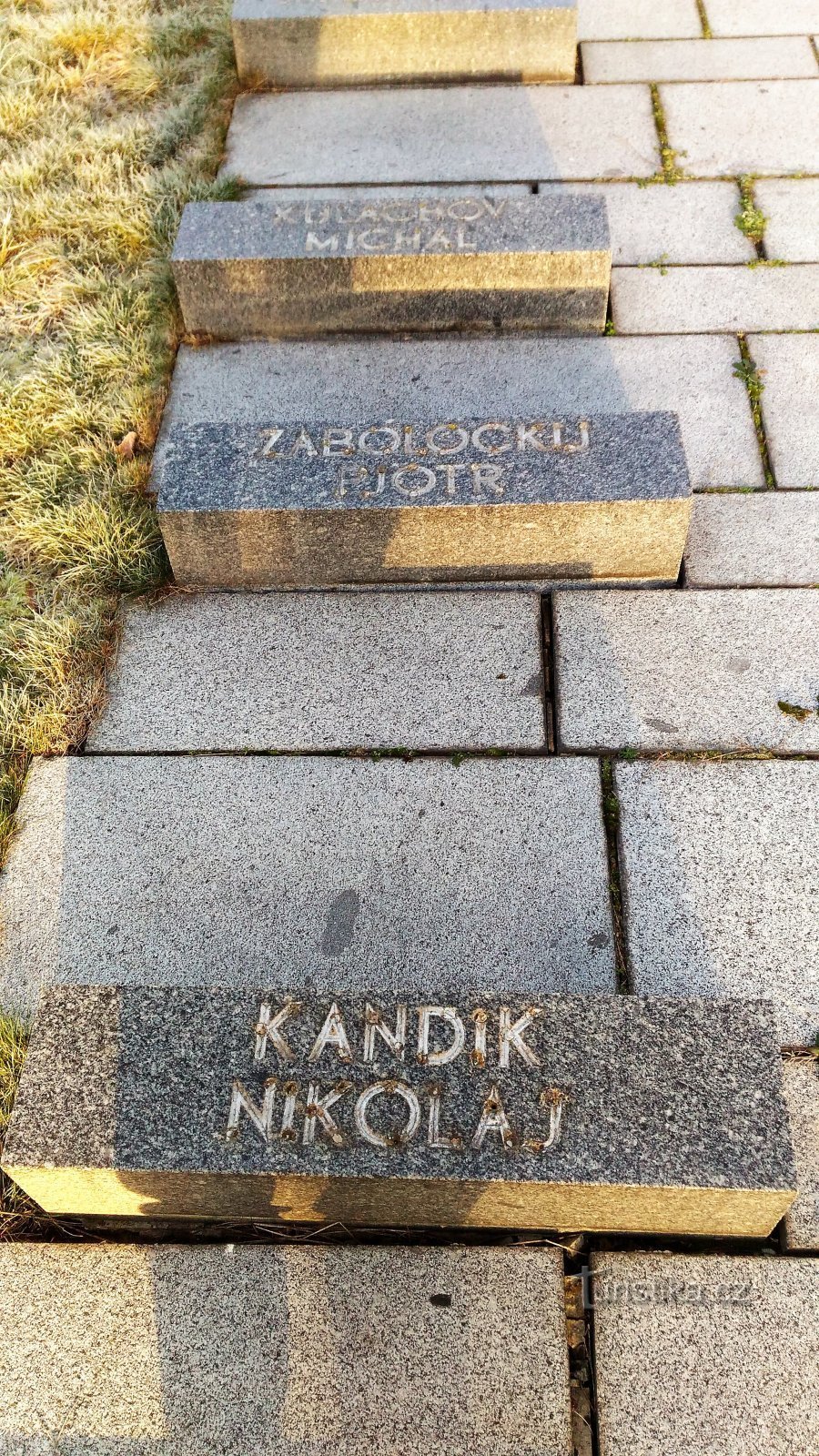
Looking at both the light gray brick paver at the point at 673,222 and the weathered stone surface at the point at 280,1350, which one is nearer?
the weathered stone surface at the point at 280,1350

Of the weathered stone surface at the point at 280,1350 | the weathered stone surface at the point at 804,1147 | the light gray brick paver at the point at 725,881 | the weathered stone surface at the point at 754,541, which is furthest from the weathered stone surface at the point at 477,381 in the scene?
the weathered stone surface at the point at 280,1350

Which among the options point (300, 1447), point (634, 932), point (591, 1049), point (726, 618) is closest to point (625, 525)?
point (726, 618)

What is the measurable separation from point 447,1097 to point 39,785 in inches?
56.1

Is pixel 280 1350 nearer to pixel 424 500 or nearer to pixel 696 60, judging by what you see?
pixel 424 500

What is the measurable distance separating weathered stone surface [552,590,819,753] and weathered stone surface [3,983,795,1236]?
2.85 ft

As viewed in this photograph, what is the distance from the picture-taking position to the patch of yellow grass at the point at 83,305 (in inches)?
117

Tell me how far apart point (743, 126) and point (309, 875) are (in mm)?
3769

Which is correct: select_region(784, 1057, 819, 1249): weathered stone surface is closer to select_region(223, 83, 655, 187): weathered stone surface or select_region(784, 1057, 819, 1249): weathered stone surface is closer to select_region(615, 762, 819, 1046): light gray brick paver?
select_region(615, 762, 819, 1046): light gray brick paver

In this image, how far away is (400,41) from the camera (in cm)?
445

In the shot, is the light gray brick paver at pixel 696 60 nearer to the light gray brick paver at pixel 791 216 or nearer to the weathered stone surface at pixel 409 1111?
the light gray brick paver at pixel 791 216

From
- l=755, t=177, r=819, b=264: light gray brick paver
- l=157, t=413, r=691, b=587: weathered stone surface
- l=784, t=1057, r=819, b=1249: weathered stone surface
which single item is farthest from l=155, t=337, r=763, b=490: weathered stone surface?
l=784, t=1057, r=819, b=1249: weathered stone surface

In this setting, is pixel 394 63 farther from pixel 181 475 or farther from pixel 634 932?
pixel 634 932

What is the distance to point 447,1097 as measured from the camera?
1936 mm

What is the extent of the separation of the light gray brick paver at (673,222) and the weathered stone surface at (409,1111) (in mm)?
2993
